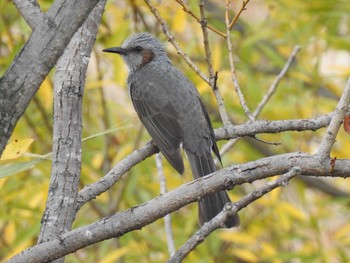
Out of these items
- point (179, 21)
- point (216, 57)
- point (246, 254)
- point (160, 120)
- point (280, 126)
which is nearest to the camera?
point (280, 126)

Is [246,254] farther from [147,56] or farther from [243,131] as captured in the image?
[243,131]

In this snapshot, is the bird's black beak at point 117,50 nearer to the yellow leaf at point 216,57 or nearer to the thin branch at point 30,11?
the yellow leaf at point 216,57

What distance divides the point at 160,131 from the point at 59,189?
2.01m

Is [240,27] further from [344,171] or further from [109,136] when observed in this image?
[344,171]

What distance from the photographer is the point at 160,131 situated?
16.5 feet

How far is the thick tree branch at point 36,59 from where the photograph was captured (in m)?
2.24

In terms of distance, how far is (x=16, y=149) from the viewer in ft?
10.8

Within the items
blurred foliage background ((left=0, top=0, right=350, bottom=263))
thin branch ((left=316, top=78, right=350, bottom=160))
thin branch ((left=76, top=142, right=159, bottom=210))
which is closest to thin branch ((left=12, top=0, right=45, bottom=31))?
thin branch ((left=76, top=142, right=159, bottom=210))

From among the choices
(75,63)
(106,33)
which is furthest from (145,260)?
(75,63)

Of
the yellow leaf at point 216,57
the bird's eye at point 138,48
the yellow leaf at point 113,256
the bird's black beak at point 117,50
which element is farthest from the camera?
the bird's eye at point 138,48

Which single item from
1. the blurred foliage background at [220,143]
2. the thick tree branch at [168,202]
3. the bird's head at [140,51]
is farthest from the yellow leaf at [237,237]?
the thick tree branch at [168,202]

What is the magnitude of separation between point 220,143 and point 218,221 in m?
3.20

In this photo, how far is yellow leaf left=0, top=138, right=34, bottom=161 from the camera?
10.8 ft

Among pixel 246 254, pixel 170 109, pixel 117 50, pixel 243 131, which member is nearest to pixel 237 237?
pixel 246 254
